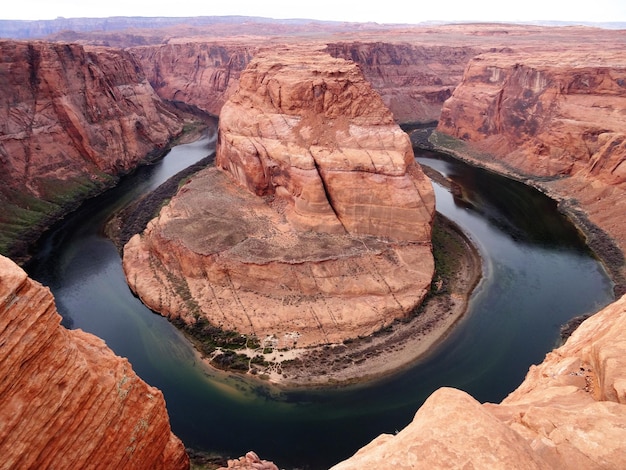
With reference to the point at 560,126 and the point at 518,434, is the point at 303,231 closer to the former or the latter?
the point at 518,434

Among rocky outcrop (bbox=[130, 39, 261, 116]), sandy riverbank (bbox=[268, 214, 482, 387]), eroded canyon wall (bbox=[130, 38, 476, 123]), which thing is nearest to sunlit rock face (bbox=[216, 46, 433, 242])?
sandy riverbank (bbox=[268, 214, 482, 387])

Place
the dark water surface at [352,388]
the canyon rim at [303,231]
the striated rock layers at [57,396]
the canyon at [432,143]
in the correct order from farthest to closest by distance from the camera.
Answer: the canyon rim at [303,231] < the dark water surface at [352,388] < the striated rock layers at [57,396] < the canyon at [432,143]

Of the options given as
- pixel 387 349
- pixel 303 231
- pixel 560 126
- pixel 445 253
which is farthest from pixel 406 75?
pixel 387 349

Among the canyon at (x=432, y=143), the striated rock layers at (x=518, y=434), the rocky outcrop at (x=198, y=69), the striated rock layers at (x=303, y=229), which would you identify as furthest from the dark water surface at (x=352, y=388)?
the rocky outcrop at (x=198, y=69)

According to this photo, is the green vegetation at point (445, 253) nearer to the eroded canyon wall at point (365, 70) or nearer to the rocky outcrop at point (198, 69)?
the eroded canyon wall at point (365, 70)

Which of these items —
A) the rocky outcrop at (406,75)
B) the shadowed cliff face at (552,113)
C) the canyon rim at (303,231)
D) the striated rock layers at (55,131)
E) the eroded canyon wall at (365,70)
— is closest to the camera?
the canyon rim at (303,231)

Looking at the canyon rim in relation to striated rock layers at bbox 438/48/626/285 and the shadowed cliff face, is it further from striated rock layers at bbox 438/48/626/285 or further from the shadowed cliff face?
the shadowed cliff face

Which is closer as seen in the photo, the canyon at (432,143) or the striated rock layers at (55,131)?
the canyon at (432,143)

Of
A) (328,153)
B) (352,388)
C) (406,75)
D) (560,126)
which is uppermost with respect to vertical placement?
(328,153)
